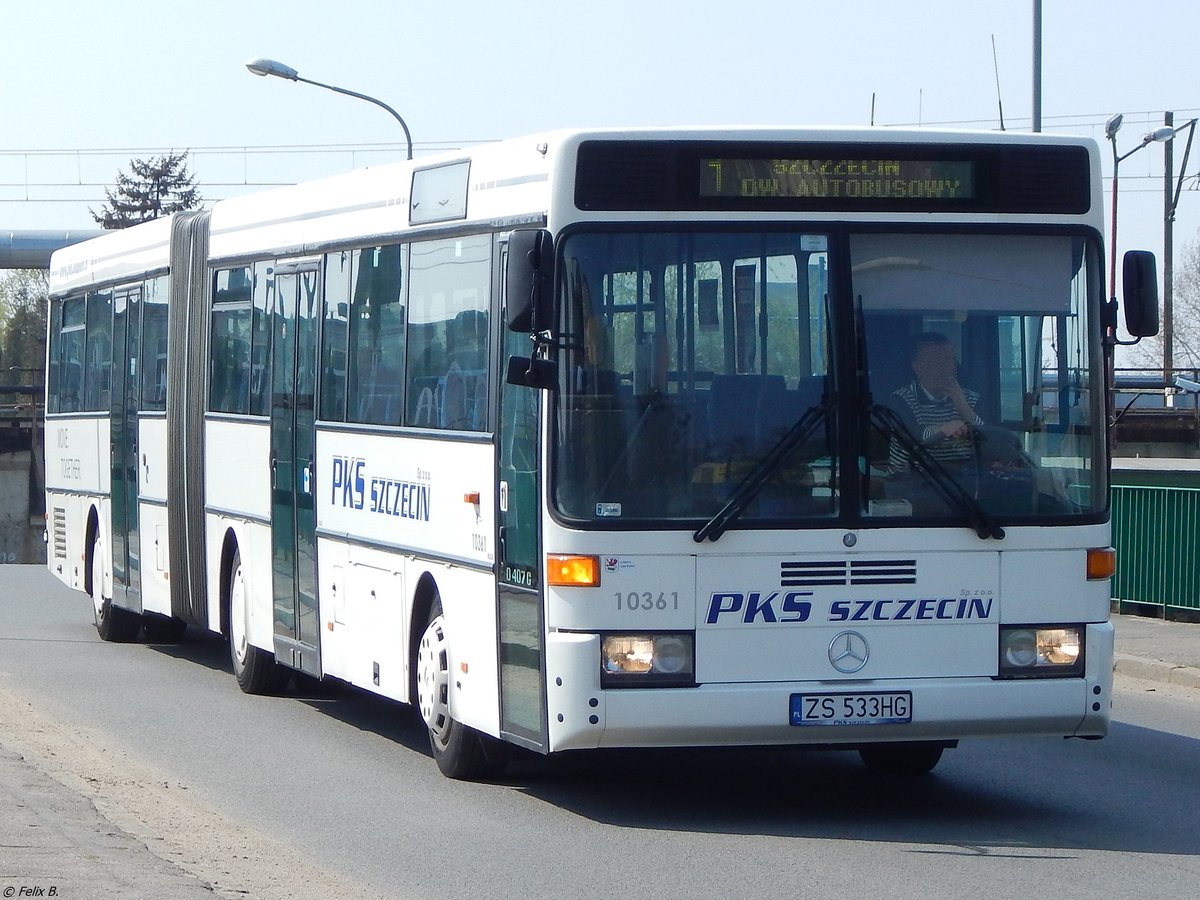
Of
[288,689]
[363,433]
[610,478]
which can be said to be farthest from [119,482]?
[610,478]

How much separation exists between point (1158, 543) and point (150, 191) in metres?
89.6

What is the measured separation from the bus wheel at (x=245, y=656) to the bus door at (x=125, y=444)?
2.69 m

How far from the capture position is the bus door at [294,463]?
12.4m

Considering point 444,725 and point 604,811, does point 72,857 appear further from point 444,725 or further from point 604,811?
point 444,725

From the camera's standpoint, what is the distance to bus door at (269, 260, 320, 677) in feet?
40.8

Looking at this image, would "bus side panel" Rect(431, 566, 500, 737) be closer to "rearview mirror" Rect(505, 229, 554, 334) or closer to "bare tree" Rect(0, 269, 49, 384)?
"rearview mirror" Rect(505, 229, 554, 334)

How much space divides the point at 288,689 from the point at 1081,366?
23.7 feet

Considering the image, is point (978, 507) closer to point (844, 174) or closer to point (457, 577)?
point (844, 174)

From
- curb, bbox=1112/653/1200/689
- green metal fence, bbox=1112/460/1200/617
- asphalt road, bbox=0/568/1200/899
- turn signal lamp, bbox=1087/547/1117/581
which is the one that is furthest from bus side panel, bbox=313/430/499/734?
green metal fence, bbox=1112/460/1200/617

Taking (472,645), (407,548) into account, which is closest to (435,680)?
(472,645)

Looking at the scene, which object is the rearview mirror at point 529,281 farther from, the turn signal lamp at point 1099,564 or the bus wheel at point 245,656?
the bus wheel at point 245,656

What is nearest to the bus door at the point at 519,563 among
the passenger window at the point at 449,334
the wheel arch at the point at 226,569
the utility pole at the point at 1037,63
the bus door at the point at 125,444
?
the passenger window at the point at 449,334

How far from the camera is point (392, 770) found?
1071 centimetres

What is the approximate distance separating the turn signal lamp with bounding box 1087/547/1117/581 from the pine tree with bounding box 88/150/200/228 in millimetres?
96000
